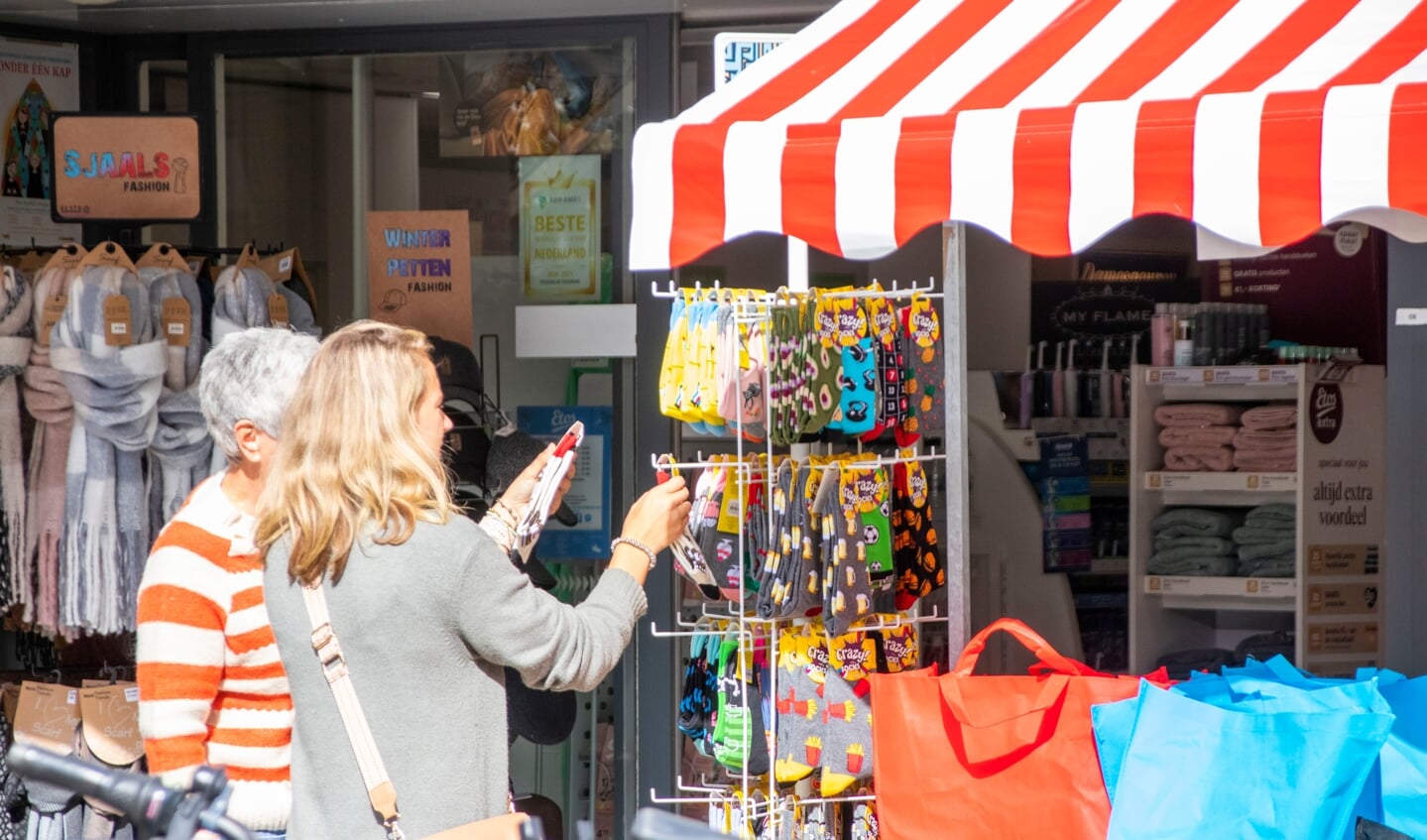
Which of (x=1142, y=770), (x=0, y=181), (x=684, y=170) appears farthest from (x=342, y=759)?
(x=0, y=181)

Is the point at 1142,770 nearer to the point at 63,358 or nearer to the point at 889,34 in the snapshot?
the point at 889,34

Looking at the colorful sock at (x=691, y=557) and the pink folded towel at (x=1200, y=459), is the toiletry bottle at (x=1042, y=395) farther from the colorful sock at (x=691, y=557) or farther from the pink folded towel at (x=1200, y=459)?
the colorful sock at (x=691, y=557)

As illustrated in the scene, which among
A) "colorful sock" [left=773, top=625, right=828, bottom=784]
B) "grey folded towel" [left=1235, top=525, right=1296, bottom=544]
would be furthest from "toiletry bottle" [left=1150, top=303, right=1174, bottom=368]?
"colorful sock" [left=773, top=625, right=828, bottom=784]

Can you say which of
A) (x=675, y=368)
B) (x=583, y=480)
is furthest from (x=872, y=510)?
(x=583, y=480)

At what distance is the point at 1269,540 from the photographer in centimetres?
616

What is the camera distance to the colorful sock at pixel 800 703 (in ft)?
13.3

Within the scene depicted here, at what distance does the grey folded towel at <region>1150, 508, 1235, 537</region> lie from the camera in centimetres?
626

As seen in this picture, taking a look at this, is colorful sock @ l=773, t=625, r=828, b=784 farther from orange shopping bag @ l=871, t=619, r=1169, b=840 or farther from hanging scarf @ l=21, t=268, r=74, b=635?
hanging scarf @ l=21, t=268, r=74, b=635

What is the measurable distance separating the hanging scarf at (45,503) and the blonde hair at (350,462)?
272 centimetres

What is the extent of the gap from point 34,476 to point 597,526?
6.16 ft

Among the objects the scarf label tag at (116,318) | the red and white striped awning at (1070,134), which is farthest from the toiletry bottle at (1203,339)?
the scarf label tag at (116,318)

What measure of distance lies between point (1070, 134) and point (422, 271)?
3.02m

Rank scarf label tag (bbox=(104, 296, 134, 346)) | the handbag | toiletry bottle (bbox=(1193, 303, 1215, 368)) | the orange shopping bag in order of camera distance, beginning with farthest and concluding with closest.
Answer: toiletry bottle (bbox=(1193, 303, 1215, 368))
scarf label tag (bbox=(104, 296, 134, 346))
the orange shopping bag
the handbag

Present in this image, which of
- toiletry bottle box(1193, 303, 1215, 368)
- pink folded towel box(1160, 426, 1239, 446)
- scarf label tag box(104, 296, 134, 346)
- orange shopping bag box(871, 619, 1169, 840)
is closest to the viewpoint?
orange shopping bag box(871, 619, 1169, 840)
